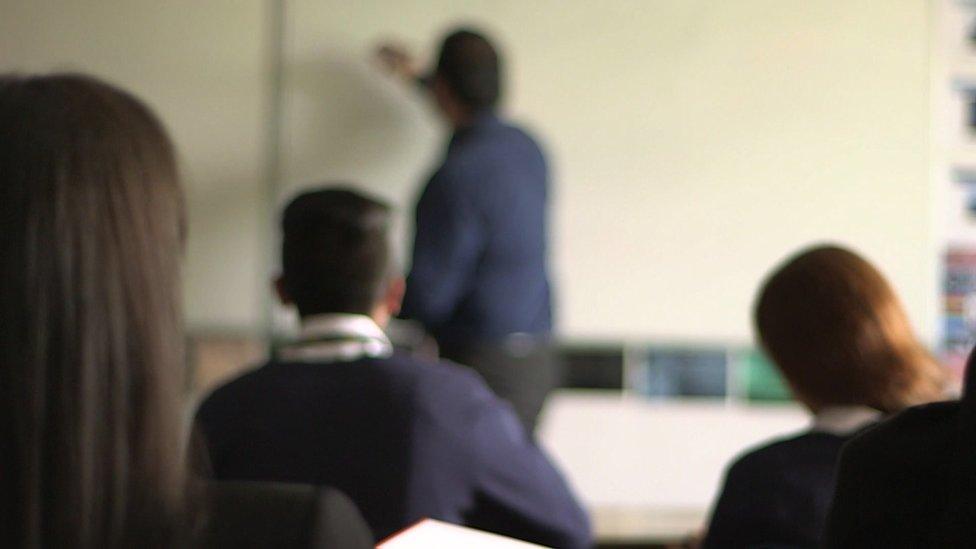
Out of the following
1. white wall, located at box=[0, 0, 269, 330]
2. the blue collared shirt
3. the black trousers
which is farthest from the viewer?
white wall, located at box=[0, 0, 269, 330]

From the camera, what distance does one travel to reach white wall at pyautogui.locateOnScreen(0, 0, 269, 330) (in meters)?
3.26

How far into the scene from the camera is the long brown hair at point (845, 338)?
164 cm

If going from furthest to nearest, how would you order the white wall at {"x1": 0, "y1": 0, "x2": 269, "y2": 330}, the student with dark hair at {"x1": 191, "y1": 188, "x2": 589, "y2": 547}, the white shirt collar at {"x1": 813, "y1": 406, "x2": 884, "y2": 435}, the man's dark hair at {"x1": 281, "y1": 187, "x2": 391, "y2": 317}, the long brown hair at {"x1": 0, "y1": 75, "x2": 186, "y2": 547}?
the white wall at {"x1": 0, "y1": 0, "x2": 269, "y2": 330}, the man's dark hair at {"x1": 281, "y1": 187, "x2": 391, "y2": 317}, the white shirt collar at {"x1": 813, "y1": 406, "x2": 884, "y2": 435}, the student with dark hair at {"x1": 191, "y1": 188, "x2": 589, "y2": 547}, the long brown hair at {"x1": 0, "y1": 75, "x2": 186, "y2": 547}

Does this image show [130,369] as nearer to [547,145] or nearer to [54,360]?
[54,360]

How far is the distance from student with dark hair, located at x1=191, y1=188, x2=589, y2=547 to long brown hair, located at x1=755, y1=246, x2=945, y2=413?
427 mm

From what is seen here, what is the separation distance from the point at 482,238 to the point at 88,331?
217 centimetres

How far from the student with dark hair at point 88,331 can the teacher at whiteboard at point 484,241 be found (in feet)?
6.74

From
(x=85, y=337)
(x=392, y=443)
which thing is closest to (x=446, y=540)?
(x=85, y=337)

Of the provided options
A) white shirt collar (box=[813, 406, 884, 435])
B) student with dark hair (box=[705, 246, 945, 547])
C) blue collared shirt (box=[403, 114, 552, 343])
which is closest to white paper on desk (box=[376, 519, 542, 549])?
student with dark hair (box=[705, 246, 945, 547])

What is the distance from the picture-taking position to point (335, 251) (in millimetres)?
1738

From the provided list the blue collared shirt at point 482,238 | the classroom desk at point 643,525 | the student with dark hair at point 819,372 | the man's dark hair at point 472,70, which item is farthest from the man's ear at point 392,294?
the classroom desk at point 643,525

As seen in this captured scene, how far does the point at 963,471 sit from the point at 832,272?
1.03m

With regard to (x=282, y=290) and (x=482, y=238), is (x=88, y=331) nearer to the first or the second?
(x=282, y=290)

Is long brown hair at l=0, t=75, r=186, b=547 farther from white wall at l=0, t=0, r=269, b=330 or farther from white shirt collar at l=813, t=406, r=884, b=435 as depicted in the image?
white wall at l=0, t=0, r=269, b=330
